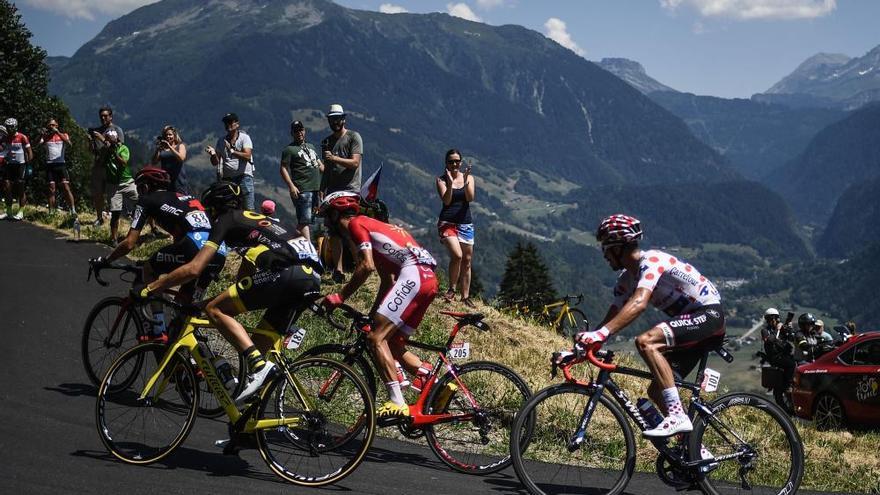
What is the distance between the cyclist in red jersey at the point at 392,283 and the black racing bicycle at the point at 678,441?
135 cm

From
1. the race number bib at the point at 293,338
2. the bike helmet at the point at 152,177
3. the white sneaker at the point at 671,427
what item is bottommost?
the race number bib at the point at 293,338

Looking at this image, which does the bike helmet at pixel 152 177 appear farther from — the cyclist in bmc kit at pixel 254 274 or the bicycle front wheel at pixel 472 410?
the bicycle front wheel at pixel 472 410

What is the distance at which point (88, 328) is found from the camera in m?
8.98

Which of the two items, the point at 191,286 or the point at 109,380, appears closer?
the point at 109,380

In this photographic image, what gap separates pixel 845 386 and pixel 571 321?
536cm

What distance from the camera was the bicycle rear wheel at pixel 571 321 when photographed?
17328 millimetres

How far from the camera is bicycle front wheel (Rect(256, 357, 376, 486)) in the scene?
265 inches

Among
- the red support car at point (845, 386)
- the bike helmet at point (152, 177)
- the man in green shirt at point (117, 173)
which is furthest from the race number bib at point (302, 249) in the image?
the man in green shirt at point (117, 173)

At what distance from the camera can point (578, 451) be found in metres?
6.87

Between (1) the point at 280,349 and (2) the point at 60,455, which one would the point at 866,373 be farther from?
(2) the point at 60,455

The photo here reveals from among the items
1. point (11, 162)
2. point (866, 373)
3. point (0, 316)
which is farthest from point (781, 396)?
point (11, 162)

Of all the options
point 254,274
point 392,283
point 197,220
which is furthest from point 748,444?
point 197,220

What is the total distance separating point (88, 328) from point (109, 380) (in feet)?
7.60

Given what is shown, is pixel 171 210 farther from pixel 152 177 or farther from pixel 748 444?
pixel 748 444
